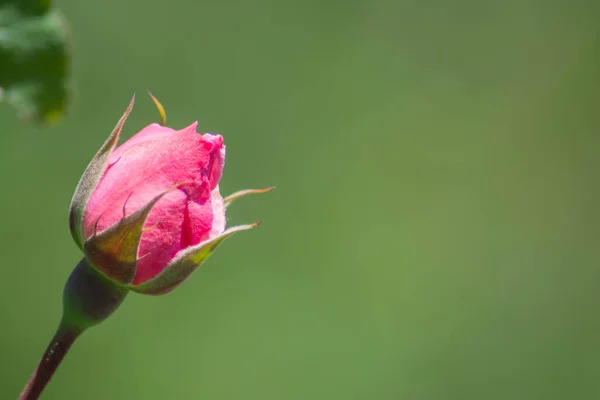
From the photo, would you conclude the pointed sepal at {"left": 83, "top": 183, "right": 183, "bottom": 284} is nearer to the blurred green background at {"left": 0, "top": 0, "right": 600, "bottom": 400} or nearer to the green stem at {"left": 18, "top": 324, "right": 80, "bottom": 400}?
the green stem at {"left": 18, "top": 324, "right": 80, "bottom": 400}

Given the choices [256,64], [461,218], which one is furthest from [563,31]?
[256,64]

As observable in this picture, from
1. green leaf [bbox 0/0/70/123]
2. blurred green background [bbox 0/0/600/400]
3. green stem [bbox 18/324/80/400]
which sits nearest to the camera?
green leaf [bbox 0/0/70/123]

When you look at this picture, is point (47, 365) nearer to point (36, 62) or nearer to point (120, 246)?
point (120, 246)

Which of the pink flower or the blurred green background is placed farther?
the blurred green background

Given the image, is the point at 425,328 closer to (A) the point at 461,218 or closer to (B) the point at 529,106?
(A) the point at 461,218

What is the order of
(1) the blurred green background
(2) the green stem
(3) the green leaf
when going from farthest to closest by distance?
(1) the blurred green background → (2) the green stem → (3) the green leaf

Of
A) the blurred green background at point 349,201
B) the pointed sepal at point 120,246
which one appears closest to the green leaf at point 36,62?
the pointed sepal at point 120,246

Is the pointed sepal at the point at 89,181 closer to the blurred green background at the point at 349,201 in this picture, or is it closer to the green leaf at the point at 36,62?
the green leaf at the point at 36,62

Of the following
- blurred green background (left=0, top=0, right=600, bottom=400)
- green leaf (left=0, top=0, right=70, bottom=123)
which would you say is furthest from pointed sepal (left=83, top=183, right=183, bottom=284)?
blurred green background (left=0, top=0, right=600, bottom=400)
